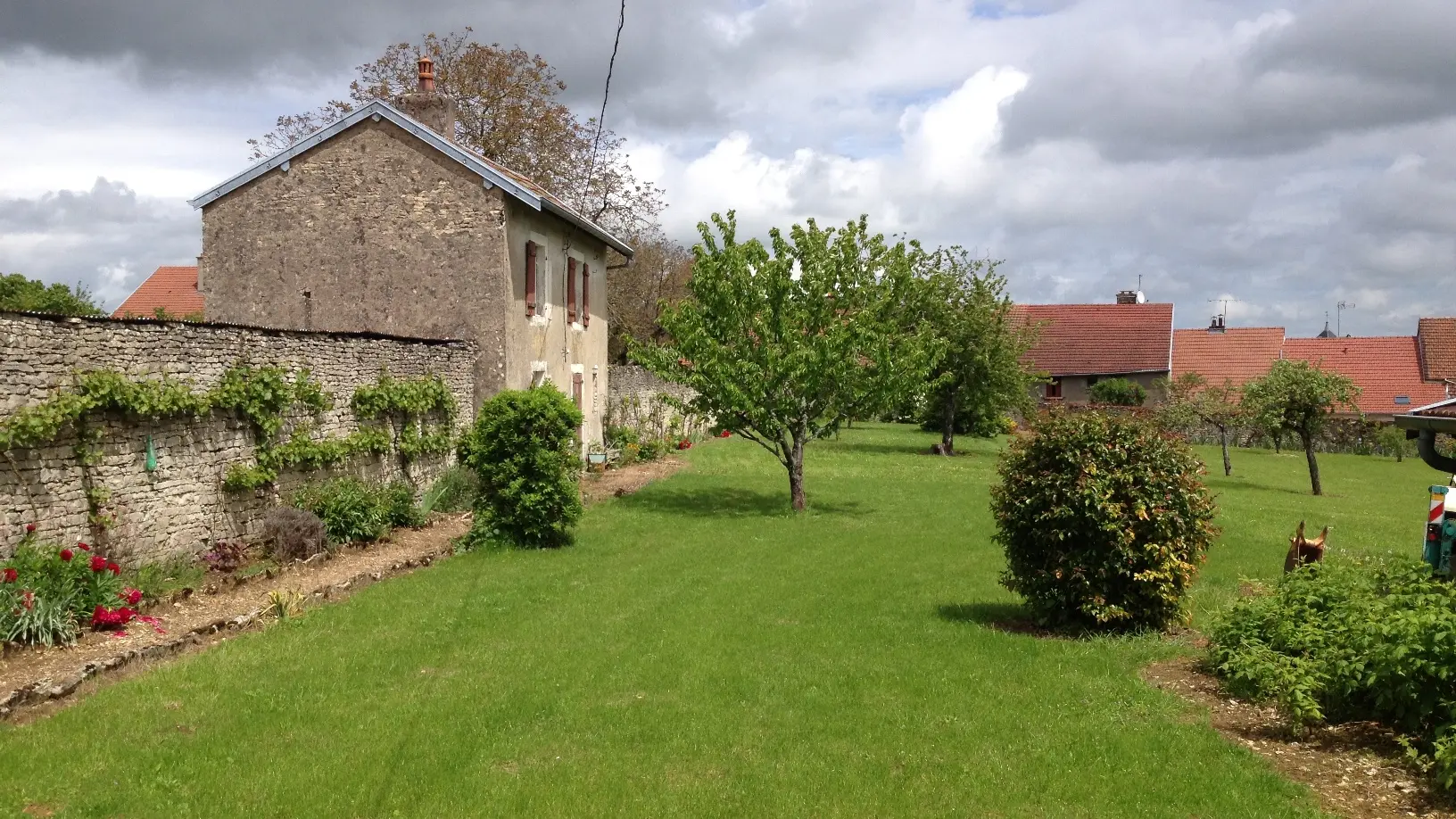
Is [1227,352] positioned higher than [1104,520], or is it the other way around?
[1227,352]

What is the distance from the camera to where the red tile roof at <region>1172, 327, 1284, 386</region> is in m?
48.8

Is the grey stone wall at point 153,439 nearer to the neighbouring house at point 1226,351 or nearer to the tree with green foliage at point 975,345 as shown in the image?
the tree with green foliage at point 975,345

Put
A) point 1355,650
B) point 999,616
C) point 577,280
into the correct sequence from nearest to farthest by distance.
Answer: point 1355,650, point 999,616, point 577,280

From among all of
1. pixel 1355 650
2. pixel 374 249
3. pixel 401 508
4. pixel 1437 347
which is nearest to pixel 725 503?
pixel 401 508

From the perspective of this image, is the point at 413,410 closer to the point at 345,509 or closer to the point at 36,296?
the point at 345,509

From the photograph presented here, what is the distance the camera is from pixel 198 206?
1841 centimetres

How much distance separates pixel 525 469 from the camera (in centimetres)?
1339

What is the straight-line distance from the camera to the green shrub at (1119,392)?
149 ft

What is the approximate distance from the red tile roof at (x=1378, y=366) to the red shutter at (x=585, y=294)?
117 ft

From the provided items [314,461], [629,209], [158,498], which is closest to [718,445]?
[629,209]

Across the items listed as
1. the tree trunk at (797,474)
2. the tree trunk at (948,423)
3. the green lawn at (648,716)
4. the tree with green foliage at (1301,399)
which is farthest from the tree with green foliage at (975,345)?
the green lawn at (648,716)

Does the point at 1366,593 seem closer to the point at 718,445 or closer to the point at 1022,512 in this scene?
the point at 1022,512

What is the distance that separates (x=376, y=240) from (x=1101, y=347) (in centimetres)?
3948

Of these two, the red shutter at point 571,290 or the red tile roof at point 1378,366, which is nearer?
the red shutter at point 571,290
